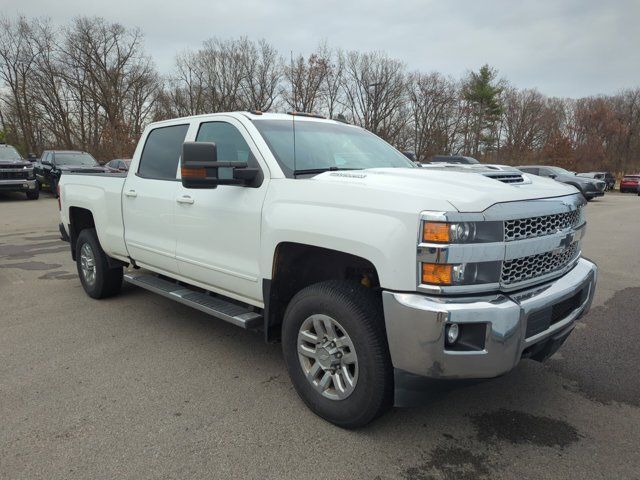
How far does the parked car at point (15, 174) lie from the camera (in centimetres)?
1780

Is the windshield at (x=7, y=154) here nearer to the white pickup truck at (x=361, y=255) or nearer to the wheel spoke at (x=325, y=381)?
the white pickup truck at (x=361, y=255)

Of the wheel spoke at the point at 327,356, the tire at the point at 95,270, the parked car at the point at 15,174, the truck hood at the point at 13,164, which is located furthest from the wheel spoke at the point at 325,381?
the truck hood at the point at 13,164

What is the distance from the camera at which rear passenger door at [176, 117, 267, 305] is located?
330 centimetres

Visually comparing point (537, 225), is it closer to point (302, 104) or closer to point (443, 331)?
point (443, 331)

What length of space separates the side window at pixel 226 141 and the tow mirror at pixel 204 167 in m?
0.22

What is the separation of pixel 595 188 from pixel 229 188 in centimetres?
2489

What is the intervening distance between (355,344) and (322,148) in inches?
65.8

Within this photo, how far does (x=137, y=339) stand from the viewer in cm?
433

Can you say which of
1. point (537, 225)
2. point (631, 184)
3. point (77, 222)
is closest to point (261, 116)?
point (537, 225)

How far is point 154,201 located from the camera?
427 cm

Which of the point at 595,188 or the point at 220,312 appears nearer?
the point at 220,312

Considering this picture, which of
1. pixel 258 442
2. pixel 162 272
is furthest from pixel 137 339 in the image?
pixel 258 442

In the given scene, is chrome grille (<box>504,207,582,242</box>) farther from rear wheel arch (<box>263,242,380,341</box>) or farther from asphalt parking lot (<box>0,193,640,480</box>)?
asphalt parking lot (<box>0,193,640,480</box>)

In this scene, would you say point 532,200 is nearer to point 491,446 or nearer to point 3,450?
point 491,446
